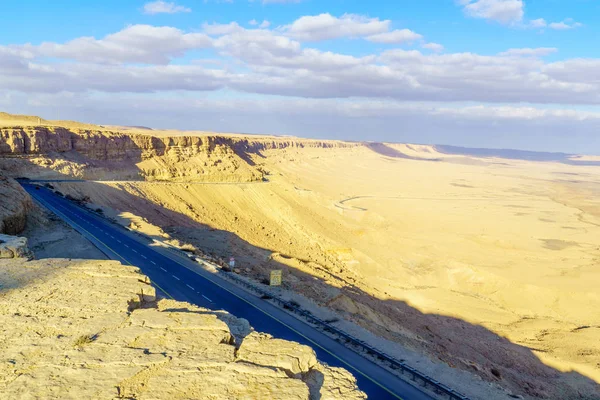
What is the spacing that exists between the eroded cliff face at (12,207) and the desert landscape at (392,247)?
1.53m

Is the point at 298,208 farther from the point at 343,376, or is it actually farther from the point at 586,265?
the point at 343,376

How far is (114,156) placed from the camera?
57.1 meters

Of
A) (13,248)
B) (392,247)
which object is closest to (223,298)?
(13,248)

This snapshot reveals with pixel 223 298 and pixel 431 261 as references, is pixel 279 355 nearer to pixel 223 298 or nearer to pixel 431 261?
pixel 223 298

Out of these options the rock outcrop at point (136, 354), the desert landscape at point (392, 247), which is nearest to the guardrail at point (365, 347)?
the desert landscape at point (392, 247)

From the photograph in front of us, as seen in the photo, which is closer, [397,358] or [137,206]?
[397,358]

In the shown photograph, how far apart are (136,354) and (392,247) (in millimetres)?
41218

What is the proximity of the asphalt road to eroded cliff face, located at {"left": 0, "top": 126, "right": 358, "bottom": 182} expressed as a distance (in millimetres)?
18584

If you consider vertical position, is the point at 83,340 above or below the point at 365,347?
above

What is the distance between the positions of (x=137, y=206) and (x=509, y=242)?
141ft

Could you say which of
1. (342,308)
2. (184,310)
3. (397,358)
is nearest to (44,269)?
(184,310)

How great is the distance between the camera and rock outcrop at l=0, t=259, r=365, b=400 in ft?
20.1

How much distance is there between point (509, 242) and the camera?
51.4 meters

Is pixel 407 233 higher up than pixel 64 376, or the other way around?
pixel 64 376
